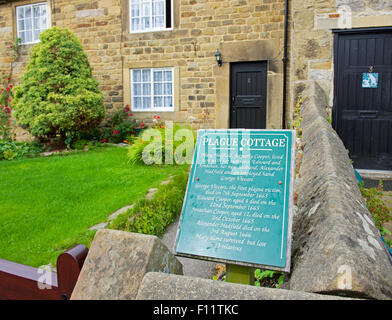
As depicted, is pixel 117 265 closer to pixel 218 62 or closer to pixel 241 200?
pixel 241 200

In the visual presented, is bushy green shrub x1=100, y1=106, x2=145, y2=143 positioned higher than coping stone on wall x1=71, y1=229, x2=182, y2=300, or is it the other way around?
bushy green shrub x1=100, y1=106, x2=145, y2=143

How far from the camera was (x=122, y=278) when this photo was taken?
172cm

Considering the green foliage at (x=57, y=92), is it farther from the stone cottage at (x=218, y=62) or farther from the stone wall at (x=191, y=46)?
the stone cottage at (x=218, y=62)

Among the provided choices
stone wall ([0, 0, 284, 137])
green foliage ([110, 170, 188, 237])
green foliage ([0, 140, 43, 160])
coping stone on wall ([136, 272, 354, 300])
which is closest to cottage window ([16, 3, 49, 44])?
stone wall ([0, 0, 284, 137])

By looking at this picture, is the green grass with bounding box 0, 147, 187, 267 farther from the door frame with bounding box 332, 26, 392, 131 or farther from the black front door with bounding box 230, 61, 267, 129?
the black front door with bounding box 230, 61, 267, 129

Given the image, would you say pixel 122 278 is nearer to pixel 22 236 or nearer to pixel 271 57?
pixel 22 236

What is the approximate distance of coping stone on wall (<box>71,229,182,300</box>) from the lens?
1705 millimetres

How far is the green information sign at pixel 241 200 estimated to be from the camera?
1.88 m

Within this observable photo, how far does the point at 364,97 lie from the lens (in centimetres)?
604

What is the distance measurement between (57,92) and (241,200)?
8.47m

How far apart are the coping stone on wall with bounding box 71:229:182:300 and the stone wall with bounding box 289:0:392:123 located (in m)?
4.69

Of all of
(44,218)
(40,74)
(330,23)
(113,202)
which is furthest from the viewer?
(40,74)

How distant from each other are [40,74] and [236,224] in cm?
873
